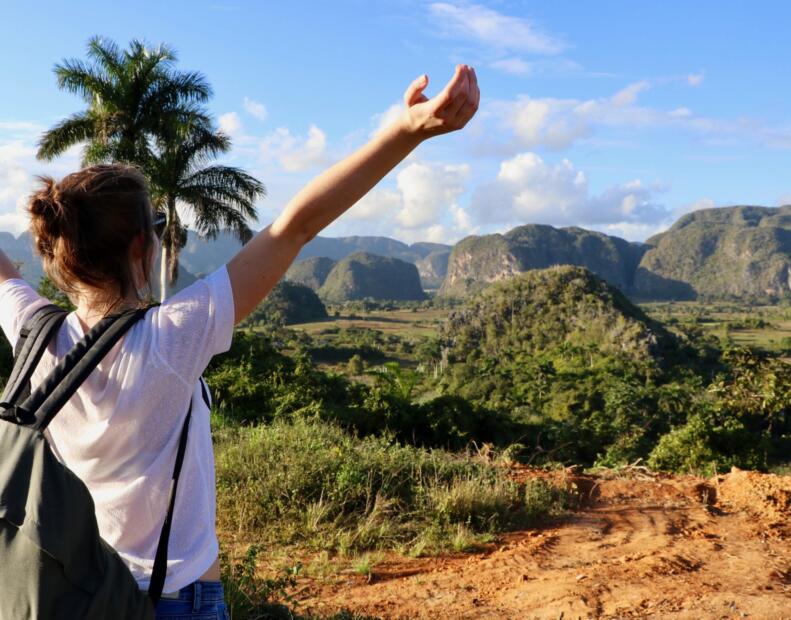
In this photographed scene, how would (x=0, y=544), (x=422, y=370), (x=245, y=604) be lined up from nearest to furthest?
1. (x=0, y=544)
2. (x=245, y=604)
3. (x=422, y=370)

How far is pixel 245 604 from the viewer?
3.25 meters

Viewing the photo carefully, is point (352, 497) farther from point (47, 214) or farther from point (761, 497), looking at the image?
point (47, 214)

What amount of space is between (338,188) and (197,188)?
18638mm

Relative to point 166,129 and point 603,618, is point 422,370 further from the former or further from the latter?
point 603,618

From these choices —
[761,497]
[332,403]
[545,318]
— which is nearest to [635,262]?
[545,318]

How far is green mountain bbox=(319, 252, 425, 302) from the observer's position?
163000 millimetres

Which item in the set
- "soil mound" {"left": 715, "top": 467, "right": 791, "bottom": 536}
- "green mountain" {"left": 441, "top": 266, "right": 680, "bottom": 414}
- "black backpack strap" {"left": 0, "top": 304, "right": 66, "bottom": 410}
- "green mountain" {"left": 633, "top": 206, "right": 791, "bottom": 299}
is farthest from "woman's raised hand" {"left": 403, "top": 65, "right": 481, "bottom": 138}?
"green mountain" {"left": 633, "top": 206, "right": 791, "bottom": 299}

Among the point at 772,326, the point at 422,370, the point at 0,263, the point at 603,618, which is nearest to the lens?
the point at 0,263

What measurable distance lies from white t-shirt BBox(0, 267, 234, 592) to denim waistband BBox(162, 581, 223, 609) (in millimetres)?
23

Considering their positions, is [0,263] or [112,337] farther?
[0,263]

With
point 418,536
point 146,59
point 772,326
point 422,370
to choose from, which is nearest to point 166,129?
point 146,59

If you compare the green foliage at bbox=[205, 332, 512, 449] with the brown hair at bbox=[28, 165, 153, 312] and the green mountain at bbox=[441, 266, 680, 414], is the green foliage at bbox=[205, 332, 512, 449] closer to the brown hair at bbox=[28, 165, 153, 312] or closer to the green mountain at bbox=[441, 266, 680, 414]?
the brown hair at bbox=[28, 165, 153, 312]

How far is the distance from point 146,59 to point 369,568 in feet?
56.2

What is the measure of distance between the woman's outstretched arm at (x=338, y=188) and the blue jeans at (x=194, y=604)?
483 millimetres
